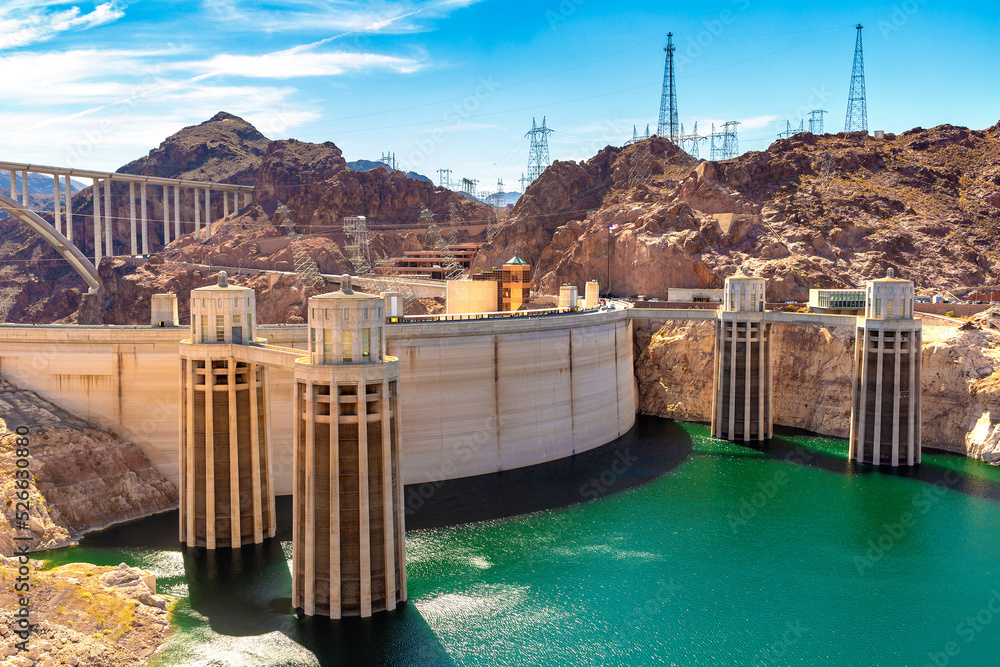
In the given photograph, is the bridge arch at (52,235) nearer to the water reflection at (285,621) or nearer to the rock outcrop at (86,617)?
the water reflection at (285,621)

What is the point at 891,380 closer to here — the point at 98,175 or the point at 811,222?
the point at 811,222

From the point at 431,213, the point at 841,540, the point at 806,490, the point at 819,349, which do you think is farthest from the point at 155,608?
the point at 431,213

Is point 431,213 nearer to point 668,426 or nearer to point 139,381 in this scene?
point 668,426

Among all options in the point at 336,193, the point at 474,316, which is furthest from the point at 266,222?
the point at 474,316

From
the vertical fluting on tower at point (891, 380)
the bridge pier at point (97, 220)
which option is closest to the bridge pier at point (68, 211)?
the bridge pier at point (97, 220)

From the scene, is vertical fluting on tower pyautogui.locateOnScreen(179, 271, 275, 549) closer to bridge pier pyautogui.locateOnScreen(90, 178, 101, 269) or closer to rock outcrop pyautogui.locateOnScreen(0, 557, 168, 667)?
rock outcrop pyautogui.locateOnScreen(0, 557, 168, 667)

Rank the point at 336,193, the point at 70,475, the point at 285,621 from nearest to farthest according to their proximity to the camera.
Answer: the point at 285,621
the point at 70,475
the point at 336,193
